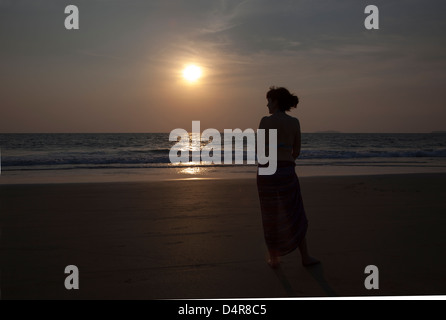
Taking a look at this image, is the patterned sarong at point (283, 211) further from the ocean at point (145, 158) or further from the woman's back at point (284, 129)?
the ocean at point (145, 158)

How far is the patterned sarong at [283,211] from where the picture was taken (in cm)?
376

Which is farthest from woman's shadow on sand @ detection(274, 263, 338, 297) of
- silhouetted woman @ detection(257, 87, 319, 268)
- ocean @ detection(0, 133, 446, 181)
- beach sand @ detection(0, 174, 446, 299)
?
ocean @ detection(0, 133, 446, 181)

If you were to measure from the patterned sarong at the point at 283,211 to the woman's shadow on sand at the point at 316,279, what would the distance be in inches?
9.2

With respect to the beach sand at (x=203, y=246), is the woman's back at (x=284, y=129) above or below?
above

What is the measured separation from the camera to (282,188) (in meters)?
3.76

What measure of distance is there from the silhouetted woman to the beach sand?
336 millimetres

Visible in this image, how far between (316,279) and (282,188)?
922 millimetres

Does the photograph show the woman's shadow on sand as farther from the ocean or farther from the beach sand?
the ocean

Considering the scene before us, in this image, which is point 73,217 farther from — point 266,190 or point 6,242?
point 266,190

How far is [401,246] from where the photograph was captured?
452 cm

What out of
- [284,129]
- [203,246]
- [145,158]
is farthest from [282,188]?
[145,158]

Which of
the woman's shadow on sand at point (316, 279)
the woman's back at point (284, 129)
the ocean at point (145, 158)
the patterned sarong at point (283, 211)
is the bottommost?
the woman's shadow on sand at point (316, 279)

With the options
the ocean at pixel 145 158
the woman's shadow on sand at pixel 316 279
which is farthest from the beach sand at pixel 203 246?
the ocean at pixel 145 158
